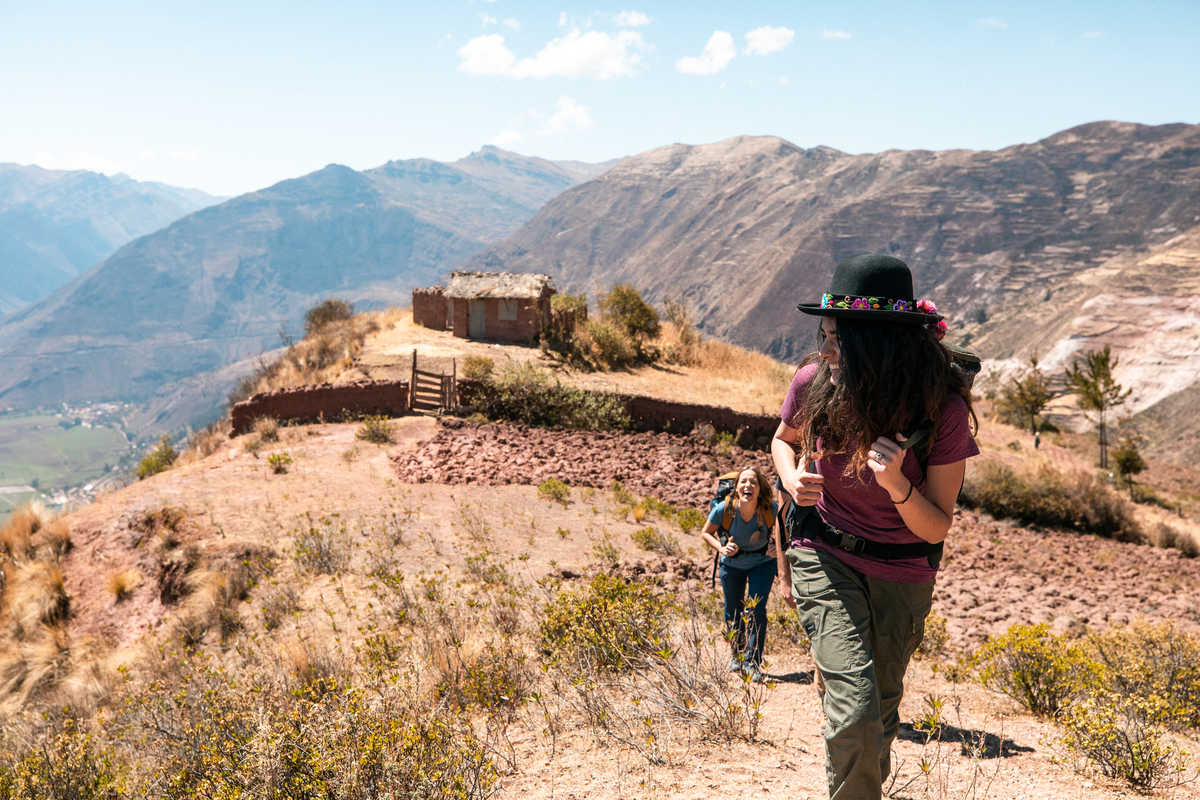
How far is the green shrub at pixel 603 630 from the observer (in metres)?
4.51

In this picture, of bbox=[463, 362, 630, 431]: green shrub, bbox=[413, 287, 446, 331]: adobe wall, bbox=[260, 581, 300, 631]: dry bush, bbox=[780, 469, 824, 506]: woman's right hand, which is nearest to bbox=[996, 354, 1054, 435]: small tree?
bbox=[463, 362, 630, 431]: green shrub

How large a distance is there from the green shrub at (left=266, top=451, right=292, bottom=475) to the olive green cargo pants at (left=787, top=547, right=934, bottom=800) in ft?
33.9

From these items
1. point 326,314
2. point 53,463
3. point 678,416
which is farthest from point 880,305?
point 53,463

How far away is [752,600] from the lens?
4.59 m

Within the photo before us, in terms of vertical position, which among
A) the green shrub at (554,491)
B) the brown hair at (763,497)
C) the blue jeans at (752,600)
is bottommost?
the green shrub at (554,491)

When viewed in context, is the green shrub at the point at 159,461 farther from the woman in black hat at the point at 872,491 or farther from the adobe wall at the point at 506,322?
the woman in black hat at the point at 872,491

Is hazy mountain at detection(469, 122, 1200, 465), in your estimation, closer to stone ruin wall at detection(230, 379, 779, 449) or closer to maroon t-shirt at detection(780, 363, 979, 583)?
stone ruin wall at detection(230, 379, 779, 449)

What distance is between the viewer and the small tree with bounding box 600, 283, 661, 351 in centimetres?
2281

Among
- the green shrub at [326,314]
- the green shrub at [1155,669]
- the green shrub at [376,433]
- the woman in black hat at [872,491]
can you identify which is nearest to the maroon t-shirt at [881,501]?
the woman in black hat at [872,491]

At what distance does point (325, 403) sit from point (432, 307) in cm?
915

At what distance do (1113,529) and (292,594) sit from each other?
15715 millimetres

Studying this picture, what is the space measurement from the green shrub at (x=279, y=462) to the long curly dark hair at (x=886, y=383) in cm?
1060

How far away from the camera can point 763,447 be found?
15633mm

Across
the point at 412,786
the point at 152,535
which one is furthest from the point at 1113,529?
the point at 152,535
